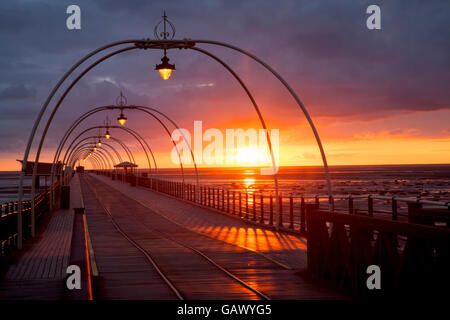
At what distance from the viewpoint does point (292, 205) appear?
624 inches

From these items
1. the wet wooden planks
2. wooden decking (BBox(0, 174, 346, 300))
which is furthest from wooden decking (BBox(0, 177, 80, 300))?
the wet wooden planks

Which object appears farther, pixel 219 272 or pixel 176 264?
→ pixel 176 264

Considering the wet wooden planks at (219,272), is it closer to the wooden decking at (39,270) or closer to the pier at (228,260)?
the pier at (228,260)

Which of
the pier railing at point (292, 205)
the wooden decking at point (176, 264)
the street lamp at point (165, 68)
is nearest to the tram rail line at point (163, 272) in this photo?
the wooden decking at point (176, 264)

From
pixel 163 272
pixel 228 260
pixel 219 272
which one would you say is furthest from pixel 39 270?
pixel 228 260

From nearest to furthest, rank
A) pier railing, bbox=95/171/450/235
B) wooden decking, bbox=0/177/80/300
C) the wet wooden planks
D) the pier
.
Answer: the pier < wooden decking, bbox=0/177/80/300 < the wet wooden planks < pier railing, bbox=95/171/450/235

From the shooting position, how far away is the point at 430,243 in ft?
17.4

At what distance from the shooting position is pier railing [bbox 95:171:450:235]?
8484mm

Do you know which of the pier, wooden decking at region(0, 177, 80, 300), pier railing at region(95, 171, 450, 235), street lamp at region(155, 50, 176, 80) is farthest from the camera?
street lamp at region(155, 50, 176, 80)

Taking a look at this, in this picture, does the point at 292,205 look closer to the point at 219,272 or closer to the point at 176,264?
the point at 176,264

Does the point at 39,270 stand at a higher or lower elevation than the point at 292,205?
lower

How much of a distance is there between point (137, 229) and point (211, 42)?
7612mm

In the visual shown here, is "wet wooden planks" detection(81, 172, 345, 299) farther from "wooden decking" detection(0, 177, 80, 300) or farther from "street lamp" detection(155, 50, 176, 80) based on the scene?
"street lamp" detection(155, 50, 176, 80)
